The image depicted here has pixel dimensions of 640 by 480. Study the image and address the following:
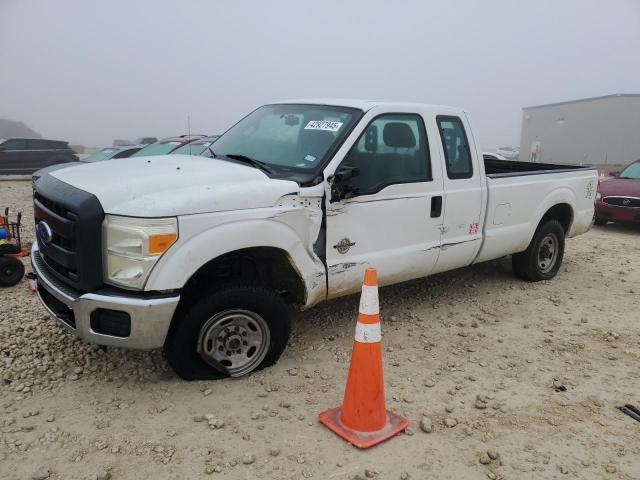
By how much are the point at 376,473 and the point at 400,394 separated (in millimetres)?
848

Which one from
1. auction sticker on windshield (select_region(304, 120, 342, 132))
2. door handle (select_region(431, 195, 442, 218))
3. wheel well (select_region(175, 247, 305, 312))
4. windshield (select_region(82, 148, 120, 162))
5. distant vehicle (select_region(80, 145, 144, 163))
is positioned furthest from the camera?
windshield (select_region(82, 148, 120, 162))

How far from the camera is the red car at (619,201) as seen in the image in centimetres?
924

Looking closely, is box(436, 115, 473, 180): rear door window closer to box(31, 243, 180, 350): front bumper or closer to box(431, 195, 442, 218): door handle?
box(431, 195, 442, 218): door handle

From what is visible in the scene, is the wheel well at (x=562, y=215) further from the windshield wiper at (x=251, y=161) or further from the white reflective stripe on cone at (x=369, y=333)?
the white reflective stripe on cone at (x=369, y=333)

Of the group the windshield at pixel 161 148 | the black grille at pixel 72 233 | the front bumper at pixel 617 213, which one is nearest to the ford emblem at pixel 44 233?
the black grille at pixel 72 233

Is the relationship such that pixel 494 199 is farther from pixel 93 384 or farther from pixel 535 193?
pixel 93 384

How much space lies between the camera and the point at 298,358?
3.89 metres

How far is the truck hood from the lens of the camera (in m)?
2.96

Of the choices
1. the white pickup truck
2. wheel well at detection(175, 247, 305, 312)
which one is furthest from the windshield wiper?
wheel well at detection(175, 247, 305, 312)

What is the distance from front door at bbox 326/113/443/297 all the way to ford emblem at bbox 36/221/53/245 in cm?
179

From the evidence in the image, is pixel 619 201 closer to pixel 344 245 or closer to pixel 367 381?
pixel 344 245

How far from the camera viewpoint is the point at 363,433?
2.92 meters

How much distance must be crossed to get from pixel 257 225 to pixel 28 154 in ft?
52.5

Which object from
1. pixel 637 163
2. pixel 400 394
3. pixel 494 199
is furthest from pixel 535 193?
pixel 637 163
